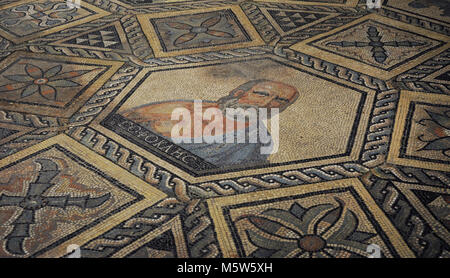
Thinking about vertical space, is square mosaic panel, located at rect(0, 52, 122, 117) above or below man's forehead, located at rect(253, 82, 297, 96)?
above

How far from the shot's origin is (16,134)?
2.84 m

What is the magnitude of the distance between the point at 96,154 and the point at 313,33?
1868mm

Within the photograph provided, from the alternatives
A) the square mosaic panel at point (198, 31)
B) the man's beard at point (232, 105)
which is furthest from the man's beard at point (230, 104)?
the square mosaic panel at point (198, 31)

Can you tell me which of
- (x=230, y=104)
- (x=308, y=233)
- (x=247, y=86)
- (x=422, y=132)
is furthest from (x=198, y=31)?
(x=308, y=233)

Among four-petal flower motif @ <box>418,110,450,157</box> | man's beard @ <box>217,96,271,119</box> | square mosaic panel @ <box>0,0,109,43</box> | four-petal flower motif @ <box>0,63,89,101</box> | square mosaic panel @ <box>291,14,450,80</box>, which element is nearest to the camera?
four-petal flower motif @ <box>418,110,450,157</box>

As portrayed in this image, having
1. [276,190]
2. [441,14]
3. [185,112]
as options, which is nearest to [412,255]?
[276,190]

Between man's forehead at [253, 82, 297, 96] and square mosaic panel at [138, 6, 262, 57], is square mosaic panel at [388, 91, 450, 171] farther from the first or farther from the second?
square mosaic panel at [138, 6, 262, 57]

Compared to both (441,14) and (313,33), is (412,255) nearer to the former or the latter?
(313,33)

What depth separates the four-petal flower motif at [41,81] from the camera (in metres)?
3.21

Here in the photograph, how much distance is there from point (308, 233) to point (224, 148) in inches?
27.7

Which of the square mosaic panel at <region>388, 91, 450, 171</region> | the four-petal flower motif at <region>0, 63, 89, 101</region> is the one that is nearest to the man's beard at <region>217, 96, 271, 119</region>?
the square mosaic panel at <region>388, 91, 450, 171</region>

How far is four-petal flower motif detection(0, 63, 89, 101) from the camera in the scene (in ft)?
10.5

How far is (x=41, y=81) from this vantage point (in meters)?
3.31

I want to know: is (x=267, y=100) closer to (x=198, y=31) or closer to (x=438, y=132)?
(x=438, y=132)
